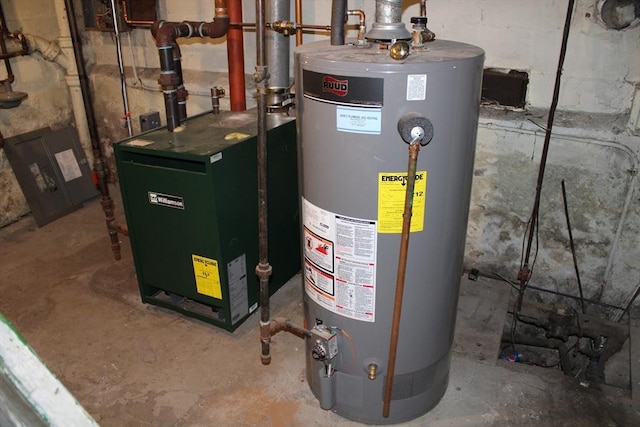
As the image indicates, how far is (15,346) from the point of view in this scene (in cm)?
66

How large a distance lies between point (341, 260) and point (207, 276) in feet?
2.72

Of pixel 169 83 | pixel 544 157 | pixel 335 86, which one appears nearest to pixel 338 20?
pixel 335 86

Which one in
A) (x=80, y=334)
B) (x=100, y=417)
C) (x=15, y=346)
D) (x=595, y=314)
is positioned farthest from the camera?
(x=595, y=314)

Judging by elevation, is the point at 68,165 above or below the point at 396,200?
below

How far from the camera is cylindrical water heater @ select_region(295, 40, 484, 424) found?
4.25 feet

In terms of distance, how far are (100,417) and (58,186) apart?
77.9 inches

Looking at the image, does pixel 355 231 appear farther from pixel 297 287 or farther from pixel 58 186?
pixel 58 186

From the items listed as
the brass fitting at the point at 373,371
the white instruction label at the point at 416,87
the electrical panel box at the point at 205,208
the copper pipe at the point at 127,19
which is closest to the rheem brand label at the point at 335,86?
the white instruction label at the point at 416,87

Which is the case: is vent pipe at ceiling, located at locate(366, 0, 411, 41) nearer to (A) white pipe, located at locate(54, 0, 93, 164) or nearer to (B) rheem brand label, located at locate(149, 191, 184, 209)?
(B) rheem brand label, located at locate(149, 191, 184, 209)

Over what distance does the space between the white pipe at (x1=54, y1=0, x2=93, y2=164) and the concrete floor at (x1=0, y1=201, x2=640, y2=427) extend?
1.19 metres

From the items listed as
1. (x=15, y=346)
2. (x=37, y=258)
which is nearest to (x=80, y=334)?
(x=37, y=258)

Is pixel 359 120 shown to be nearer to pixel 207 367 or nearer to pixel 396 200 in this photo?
pixel 396 200

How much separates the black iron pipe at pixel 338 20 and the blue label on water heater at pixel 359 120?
330 mm

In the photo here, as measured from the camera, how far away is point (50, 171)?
3279mm
